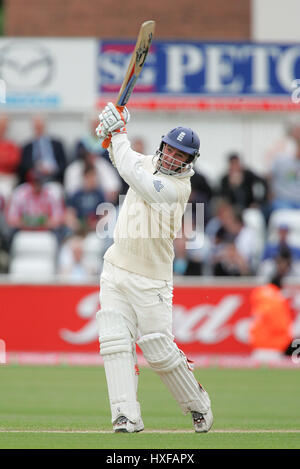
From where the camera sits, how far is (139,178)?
7152 mm

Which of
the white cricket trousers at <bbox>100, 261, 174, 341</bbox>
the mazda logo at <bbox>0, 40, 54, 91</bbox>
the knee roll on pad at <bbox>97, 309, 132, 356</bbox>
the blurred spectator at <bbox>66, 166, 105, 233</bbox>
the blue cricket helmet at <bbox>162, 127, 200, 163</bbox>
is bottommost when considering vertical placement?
the knee roll on pad at <bbox>97, 309, 132, 356</bbox>

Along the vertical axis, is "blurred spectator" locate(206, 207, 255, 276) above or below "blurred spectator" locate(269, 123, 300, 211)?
below

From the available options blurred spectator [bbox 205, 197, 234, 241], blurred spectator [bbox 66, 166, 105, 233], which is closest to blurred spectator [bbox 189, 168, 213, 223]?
blurred spectator [bbox 205, 197, 234, 241]

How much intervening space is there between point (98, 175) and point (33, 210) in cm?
119

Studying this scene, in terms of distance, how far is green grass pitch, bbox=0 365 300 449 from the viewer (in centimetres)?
684

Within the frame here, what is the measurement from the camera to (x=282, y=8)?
19734mm

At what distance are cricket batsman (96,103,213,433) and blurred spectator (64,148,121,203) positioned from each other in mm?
8136

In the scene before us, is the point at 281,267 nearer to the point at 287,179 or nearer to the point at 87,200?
the point at 287,179

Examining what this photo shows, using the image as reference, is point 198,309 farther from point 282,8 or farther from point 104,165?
point 282,8

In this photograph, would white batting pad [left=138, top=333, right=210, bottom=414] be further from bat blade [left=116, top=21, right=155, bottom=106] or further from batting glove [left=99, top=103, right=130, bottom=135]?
bat blade [left=116, top=21, right=155, bottom=106]

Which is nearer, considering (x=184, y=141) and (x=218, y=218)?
(x=184, y=141)

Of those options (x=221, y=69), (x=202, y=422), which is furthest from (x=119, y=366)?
(x=221, y=69)

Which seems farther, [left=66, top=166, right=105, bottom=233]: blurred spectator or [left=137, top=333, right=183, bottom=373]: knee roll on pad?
[left=66, top=166, right=105, bottom=233]: blurred spectator
